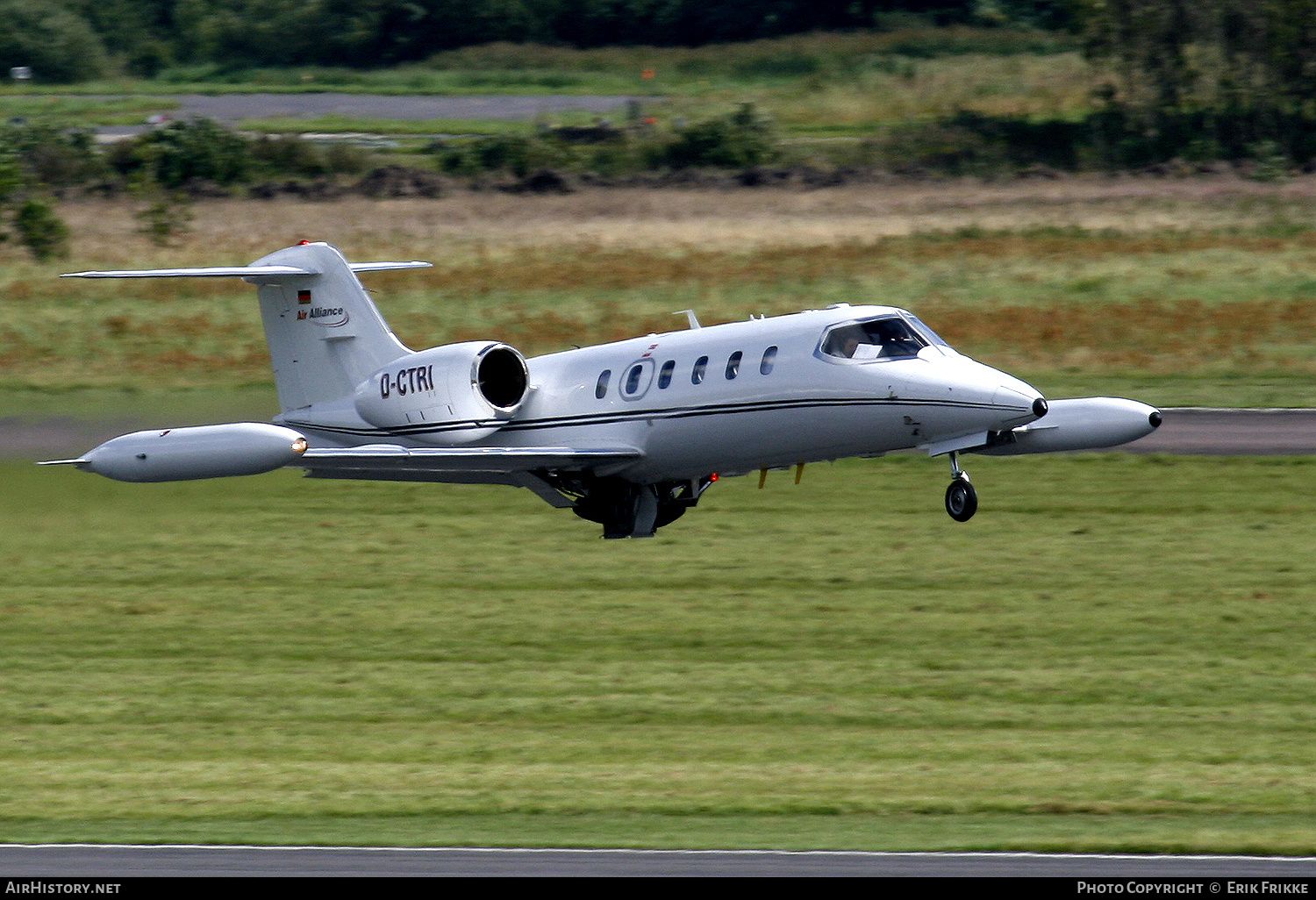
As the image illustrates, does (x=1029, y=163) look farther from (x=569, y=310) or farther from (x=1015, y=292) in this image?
(x=569, y=310)

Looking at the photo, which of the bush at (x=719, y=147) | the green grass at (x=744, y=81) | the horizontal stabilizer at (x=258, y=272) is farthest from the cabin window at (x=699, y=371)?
the green grass at (x=744, y=81)

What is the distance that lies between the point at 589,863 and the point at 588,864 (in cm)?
3

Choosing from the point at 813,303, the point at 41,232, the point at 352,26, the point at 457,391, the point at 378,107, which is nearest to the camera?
the point at 457,391

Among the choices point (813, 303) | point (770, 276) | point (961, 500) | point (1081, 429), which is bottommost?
point (961, 500)

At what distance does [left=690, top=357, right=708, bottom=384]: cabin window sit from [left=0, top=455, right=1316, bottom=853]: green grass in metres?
2.96

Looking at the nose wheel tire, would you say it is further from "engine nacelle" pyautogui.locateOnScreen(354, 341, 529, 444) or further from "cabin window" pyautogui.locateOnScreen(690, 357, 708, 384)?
"engine nacelle" pyautogui.locateOnScreen(354, 341, 529, 444)

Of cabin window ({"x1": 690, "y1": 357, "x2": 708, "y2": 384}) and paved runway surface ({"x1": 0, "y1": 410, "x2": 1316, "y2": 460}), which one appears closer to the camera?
cabin window ({"x1": 690, "y1": 357, "x2": 708, "y2": 384})

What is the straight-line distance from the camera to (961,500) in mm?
20953

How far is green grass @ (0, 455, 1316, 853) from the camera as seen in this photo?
16.2 m

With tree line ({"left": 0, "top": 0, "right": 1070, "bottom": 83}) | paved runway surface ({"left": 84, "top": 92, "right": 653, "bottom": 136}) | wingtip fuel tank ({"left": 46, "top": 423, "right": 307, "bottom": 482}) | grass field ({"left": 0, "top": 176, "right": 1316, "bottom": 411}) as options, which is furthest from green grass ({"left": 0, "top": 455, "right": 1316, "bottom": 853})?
tree line ({"left": 0, "top": 0, "right": 1070, "bottom": 83})

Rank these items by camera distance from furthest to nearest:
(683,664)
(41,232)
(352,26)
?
1. (352,26)
2. (41,232)
3. (683,664)

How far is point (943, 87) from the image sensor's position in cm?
7050

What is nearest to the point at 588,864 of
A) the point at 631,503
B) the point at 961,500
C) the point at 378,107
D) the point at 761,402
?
the point at 961,500

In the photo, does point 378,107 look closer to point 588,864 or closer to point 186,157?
point 186,157
